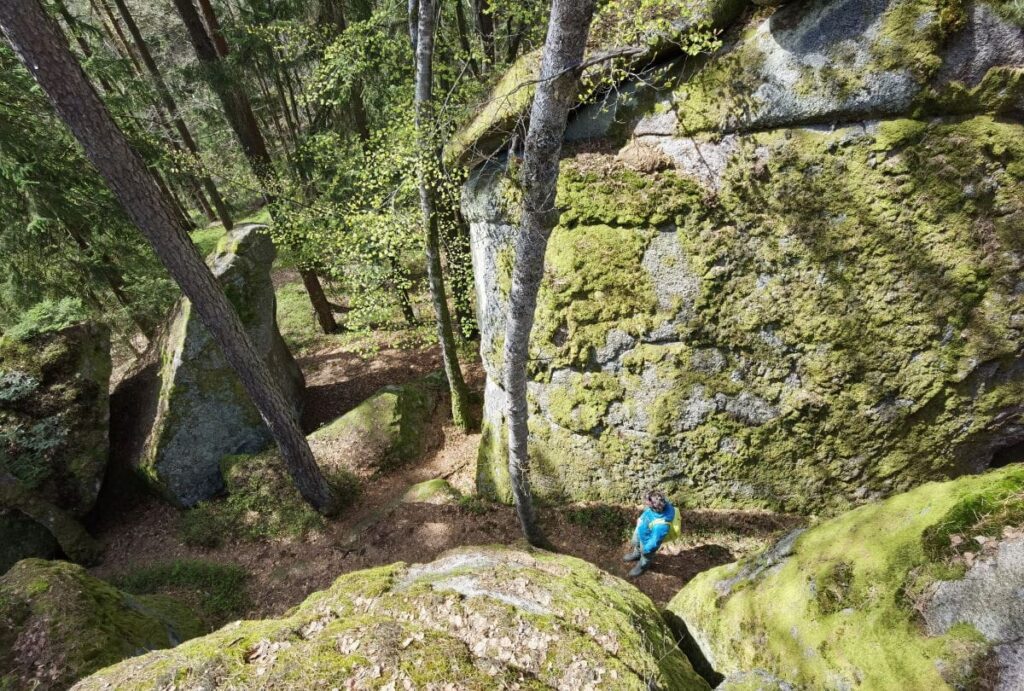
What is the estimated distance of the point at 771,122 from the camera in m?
6.17

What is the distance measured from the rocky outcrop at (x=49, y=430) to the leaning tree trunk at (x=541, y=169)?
8.91 meters

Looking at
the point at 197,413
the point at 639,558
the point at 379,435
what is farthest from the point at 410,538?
the point at 197,413

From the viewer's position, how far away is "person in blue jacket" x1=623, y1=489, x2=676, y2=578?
6.19 meters

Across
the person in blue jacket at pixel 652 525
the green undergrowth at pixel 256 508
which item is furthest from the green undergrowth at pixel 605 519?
the green undergrowth at pixel 256 508

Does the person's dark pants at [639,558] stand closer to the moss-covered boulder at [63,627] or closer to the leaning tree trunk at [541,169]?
the leaning tree trunk at [541,169]

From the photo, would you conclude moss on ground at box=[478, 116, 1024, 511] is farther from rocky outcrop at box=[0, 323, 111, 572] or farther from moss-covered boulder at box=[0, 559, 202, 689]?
rocky outcrop at box=[0, 323, 111, 572]

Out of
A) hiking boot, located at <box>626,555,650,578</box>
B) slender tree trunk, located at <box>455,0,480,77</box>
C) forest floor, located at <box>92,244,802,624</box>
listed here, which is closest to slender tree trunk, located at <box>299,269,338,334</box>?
forest floor, located at <box>92,244,802,624</box>

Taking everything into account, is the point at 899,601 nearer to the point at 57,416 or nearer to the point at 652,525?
the point at 652,525

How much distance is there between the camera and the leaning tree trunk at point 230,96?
33.5 ft

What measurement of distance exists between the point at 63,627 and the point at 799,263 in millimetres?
9273

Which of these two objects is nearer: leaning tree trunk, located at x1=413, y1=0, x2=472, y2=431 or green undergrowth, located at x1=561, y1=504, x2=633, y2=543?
leaning tree trunk, located at x1=413, y1=0, x2=472, y2=431

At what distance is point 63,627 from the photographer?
15.0 ft

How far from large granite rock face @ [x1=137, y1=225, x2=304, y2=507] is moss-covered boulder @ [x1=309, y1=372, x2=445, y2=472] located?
1496mm

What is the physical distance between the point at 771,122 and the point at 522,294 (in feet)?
14.0
